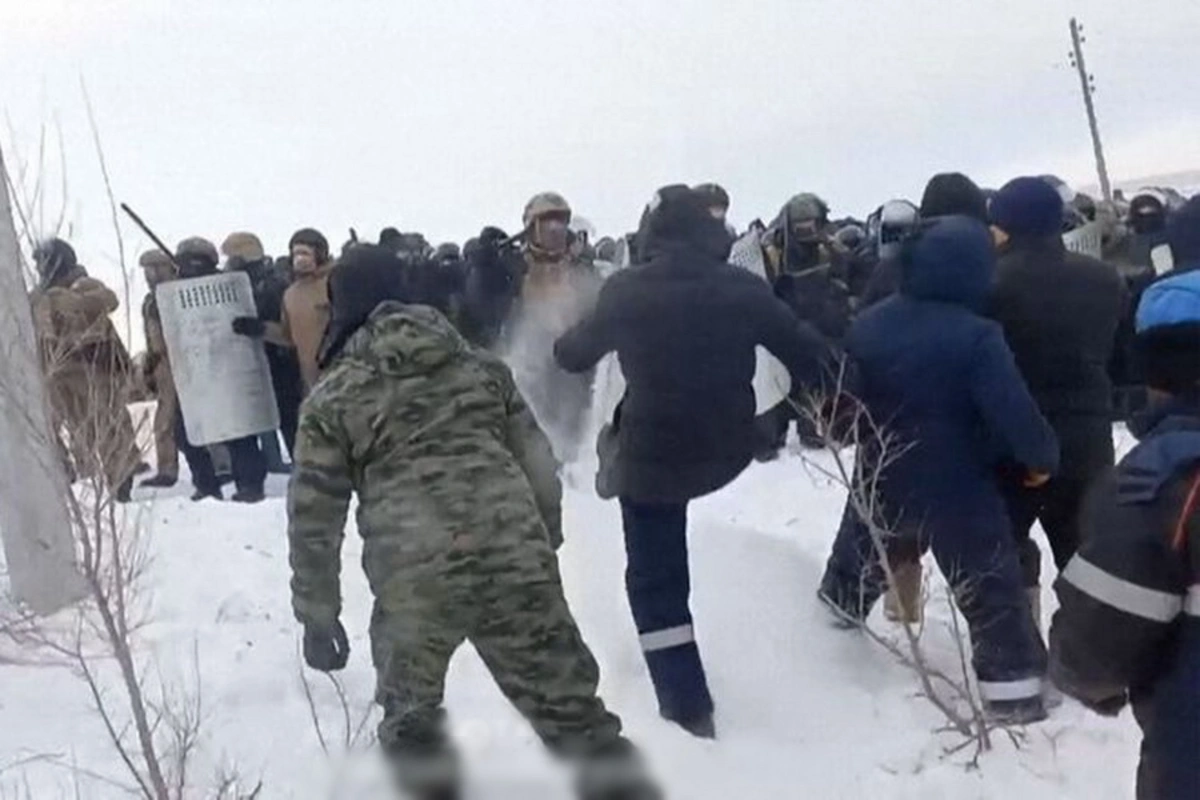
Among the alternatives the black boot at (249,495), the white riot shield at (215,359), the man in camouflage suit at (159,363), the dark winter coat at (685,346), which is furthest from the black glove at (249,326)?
the dark winter coat at (685,346)

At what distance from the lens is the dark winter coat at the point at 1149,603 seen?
277 centimetres

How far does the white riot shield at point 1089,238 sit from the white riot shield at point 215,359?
4.73 meters

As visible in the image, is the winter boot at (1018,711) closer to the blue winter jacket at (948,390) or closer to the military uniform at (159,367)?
the blue winter jacket at (948,390)

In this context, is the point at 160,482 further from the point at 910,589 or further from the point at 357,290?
the point at 357,290

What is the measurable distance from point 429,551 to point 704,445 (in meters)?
1.53

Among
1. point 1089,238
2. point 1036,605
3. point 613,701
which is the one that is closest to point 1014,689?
point 1036,605

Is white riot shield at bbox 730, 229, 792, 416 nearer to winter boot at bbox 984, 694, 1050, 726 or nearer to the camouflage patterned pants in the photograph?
winter boot at bbox 984, 694, 1050, 726

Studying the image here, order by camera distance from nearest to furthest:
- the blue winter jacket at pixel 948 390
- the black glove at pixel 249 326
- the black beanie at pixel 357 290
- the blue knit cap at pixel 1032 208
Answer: the black beanie at pixel 357 290 < the blue winter jacket at pixel 948 390 < the blue knit cap at pixel 1032 208 < the black glove at pixel 249 326

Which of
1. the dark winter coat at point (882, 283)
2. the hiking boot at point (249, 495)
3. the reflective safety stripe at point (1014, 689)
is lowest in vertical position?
the reflective safety stripe at point (1014, 689)

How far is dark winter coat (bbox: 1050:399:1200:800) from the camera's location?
109 inches

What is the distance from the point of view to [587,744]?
14.5 ft

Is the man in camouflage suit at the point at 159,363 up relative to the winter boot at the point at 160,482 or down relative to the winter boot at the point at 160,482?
up

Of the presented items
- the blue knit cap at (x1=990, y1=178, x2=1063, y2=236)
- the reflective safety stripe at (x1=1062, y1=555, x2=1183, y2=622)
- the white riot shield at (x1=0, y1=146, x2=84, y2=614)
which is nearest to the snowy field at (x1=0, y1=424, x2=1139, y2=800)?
the white riot shield at (x1=0, y1=146, x2=84, y2=614)

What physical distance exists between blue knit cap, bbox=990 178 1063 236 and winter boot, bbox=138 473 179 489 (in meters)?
5.71
